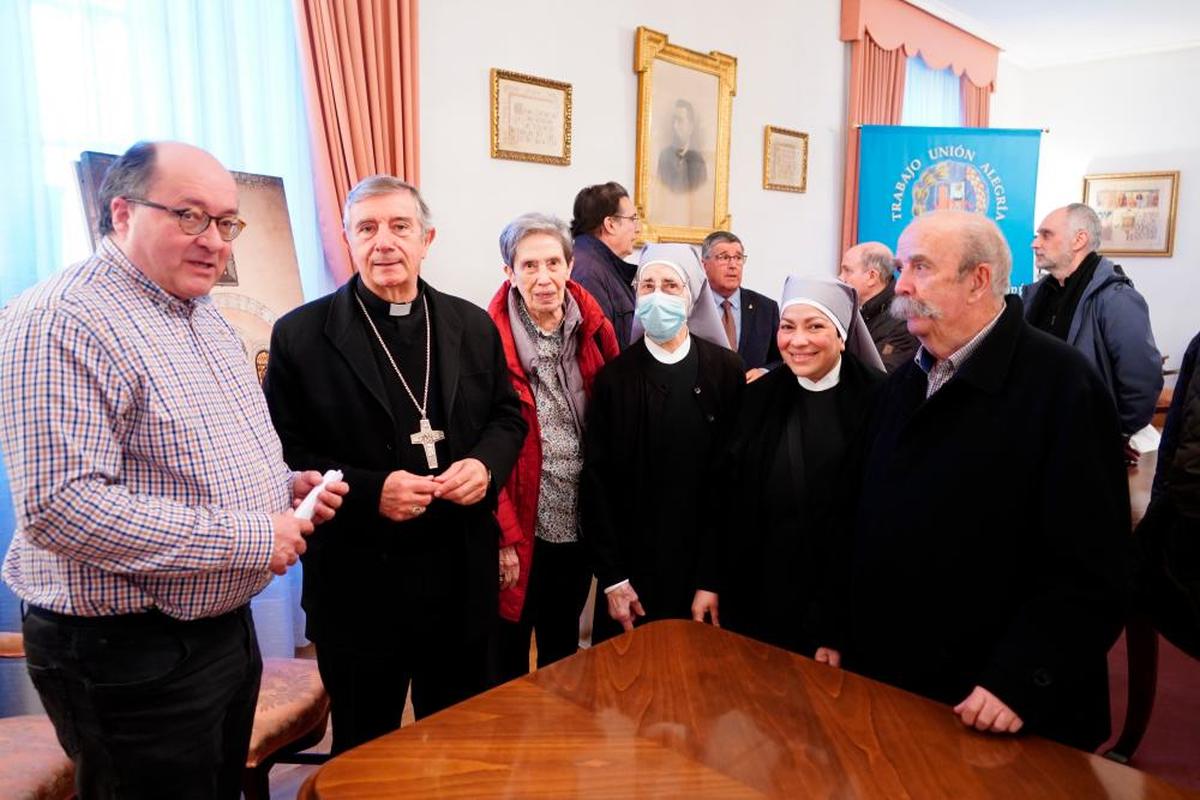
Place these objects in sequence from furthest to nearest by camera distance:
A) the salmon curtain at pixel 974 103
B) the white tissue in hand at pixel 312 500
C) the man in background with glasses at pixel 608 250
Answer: the salmon curtain at pixel 974 103 → the man in background with glasses at pixel 608 250 → the white tissue in hand at pixel 312 500

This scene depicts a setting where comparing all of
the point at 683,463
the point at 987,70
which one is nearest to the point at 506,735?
the point at 683,463

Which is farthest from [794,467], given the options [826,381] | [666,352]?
[666,352]

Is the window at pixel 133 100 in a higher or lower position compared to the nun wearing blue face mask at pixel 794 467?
higher

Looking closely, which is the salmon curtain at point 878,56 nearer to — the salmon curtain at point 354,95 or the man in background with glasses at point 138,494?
the salmon curtain at point 354,95

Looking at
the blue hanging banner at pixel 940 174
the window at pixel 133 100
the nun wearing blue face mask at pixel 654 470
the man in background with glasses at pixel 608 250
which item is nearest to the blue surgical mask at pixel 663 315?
the nun wearing blue face mask at pixel 654 470

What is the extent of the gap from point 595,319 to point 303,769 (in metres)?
1.69

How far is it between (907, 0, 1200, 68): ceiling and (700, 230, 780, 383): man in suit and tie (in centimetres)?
377

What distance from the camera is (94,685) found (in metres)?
1.26

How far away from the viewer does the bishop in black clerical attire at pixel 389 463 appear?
1.80 m

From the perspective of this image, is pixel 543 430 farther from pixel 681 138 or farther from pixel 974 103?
pixel 974 103

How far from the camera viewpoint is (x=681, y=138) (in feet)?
16.3

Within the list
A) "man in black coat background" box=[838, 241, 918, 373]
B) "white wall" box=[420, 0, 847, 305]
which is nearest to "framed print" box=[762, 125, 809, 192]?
"white wall" box=[420, 0, 847, 305]

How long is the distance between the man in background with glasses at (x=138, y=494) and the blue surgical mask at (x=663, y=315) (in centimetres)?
113

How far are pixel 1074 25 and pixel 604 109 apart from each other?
5.17 m
